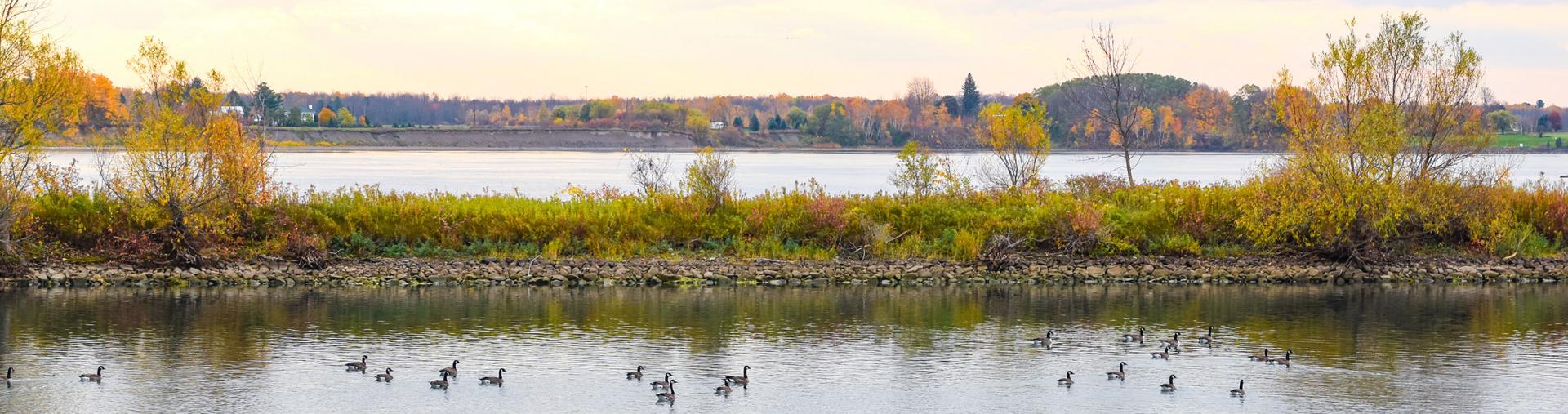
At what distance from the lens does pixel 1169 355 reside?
74.6ft

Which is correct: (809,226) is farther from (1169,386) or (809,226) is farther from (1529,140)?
(1529,140)

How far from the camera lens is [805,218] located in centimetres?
3631

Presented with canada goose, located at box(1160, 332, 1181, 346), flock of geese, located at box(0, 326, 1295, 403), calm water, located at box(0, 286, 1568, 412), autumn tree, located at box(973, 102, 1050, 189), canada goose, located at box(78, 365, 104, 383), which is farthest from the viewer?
autumn tree, located at box(973, 102, 1050, 189)

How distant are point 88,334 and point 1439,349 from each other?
2149cm

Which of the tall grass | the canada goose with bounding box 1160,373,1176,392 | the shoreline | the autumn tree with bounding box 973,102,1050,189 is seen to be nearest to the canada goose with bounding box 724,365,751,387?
the canada goose with bounding box 1160,373,1176,392

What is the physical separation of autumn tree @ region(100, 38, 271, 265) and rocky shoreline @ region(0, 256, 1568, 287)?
3.60ft

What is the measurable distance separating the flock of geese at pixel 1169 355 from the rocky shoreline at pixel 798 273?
26.2 ft

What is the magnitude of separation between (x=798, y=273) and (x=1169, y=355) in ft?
39.3

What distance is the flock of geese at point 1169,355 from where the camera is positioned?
19.9 m

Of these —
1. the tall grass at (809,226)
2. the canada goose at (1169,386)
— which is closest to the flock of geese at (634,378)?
the canada goose at (1169,386)

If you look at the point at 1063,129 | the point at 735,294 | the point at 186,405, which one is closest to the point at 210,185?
the point at 735,294

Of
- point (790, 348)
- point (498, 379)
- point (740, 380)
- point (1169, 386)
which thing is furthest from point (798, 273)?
point (1169, 386)

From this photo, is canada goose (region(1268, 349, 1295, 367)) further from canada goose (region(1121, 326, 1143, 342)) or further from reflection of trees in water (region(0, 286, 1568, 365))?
canada goose (region(1121, 326, 1143, 342))

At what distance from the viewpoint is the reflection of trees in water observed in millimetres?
24422
